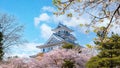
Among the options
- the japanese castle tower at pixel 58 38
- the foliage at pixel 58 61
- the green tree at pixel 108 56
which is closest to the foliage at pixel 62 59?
the foliage at pixel 58 61

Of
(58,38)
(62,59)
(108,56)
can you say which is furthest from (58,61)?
(58,38)

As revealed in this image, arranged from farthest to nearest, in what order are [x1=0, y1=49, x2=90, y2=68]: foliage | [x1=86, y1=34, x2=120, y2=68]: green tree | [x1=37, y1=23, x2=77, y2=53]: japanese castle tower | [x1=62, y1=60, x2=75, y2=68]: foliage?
[x1=37, y1=23, x2=77, y2=53]: japanese castle tower
[x1=62, y1=60, x2=75, y2=68]: foliage
[x1=0, y1=49, x2=90, y2=68]: foliage
[x1=86, y1=34, x2=120, y2=68]: green tree

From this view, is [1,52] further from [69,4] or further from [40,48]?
[69,4]

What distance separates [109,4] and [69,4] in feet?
2.85

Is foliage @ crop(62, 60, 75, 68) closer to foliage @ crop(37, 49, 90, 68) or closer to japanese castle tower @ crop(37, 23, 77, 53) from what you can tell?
foliage @ crop(37, 49, 90, 68)

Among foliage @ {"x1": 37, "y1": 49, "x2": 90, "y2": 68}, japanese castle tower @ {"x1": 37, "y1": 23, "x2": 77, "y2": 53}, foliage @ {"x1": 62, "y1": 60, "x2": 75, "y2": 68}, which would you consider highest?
japanese castle tower @ {"x1": 37, "y1": 23, "x2": 77, "y2": 53}

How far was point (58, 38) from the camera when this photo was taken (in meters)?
42.9

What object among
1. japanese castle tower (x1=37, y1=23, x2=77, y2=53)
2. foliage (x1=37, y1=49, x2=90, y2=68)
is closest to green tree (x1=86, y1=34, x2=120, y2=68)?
foliage (x1=37, y1=49, x2=90, y2=68)

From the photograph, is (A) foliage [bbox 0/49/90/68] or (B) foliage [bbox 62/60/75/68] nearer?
(A) foliage [bbox 0/49/90/68]

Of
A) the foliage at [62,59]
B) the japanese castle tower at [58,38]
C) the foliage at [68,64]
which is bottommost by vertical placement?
the foliage at [68,64]

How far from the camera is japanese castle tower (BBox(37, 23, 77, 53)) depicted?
42938 mm

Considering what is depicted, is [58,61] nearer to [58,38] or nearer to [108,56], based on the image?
[108,56]

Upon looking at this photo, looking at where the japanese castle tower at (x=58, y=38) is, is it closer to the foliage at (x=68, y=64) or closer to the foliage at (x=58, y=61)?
the foliage at (x=58, y=61)

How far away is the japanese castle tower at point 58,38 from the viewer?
42938 mm
